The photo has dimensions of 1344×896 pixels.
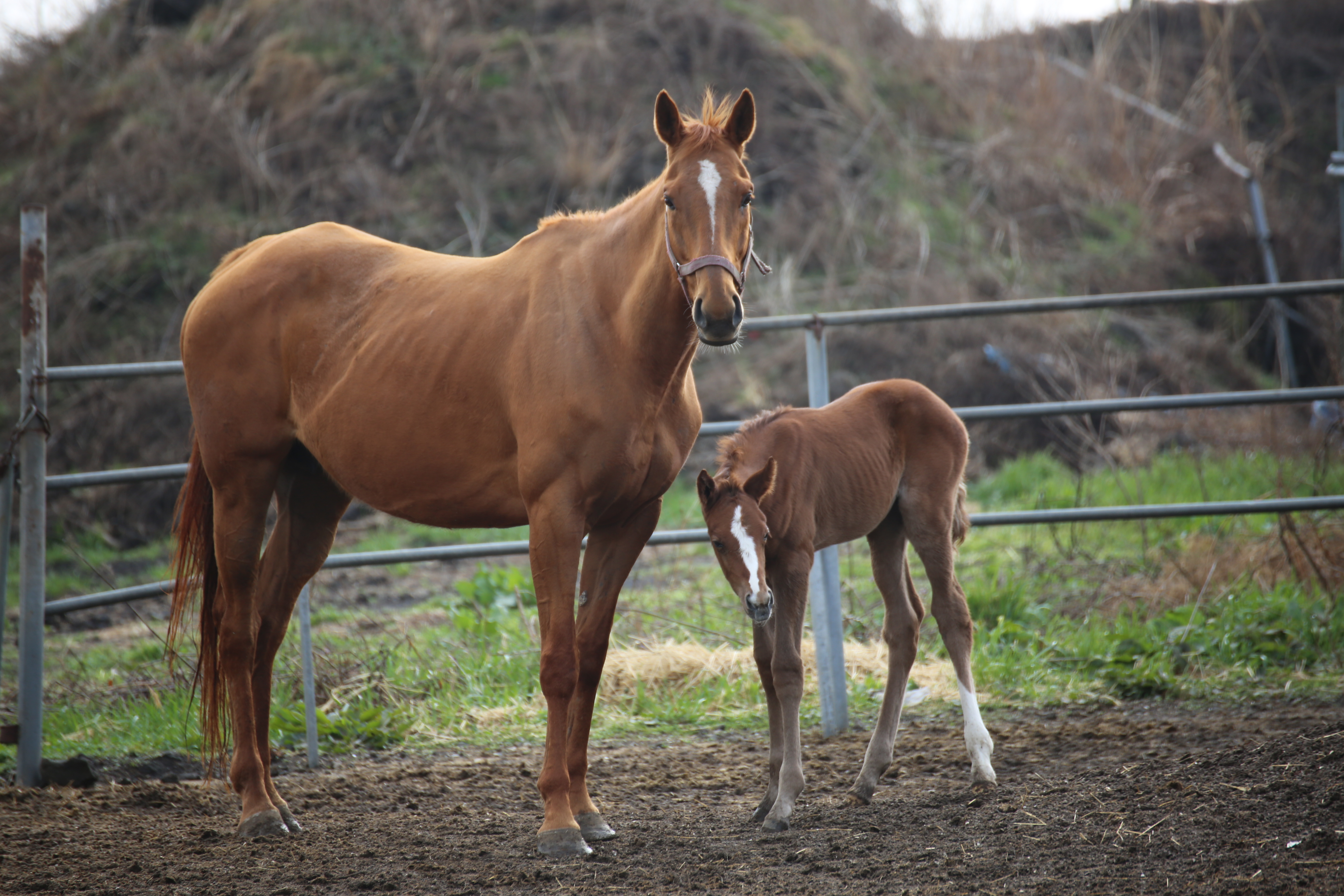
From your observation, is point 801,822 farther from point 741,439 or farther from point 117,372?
point 117,372

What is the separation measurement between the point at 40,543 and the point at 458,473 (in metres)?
2.15

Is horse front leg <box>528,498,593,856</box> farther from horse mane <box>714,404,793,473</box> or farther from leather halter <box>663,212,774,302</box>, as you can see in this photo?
leather halter <box>663,212,774,302</box>

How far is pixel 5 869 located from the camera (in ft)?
10.9

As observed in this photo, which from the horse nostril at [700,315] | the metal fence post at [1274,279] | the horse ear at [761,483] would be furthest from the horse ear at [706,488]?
the metal fence post at [1274,279]

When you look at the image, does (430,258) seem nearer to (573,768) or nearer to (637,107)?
(573,768)

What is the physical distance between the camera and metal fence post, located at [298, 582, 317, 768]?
465 cm

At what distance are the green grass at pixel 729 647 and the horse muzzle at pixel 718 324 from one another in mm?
2604

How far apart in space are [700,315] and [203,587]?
2547mm

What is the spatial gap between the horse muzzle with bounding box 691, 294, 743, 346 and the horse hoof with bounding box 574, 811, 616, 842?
1.68 meters

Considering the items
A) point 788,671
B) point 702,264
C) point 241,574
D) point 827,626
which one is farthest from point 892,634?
point 241,574

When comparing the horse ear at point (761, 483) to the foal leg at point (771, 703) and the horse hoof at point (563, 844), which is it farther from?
the horse hoof at point (563, 844)

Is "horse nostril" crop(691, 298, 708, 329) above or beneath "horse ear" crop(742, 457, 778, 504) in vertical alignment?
above

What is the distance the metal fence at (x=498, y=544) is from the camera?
4.41 metres

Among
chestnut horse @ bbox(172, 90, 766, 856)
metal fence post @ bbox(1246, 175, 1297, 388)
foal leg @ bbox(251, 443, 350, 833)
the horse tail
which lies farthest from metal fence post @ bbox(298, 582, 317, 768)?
metal fence post @ bbox(1246, 175, 1297, 388)
